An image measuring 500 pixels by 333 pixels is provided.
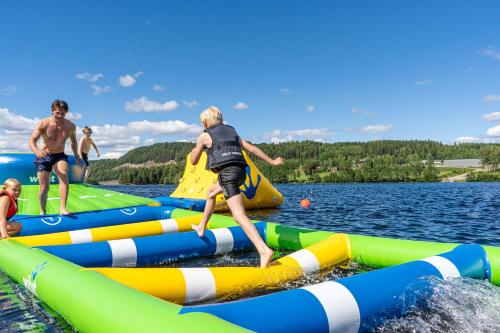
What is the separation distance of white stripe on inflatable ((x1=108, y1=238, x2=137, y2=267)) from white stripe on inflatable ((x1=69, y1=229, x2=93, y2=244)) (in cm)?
84

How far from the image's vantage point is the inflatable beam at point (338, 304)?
7.73 feet

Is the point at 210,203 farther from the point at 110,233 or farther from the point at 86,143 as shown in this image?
the point at 86,143

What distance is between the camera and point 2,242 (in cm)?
449

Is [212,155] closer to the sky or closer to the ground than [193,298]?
closer to the sky

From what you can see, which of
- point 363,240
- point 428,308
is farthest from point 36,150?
point 428,308

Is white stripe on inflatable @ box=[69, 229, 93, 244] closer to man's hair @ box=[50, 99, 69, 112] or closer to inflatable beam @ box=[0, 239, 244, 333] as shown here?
inflatable beam @ box=[0, 239, 244, 333]

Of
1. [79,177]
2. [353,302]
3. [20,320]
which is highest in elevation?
[79,177]

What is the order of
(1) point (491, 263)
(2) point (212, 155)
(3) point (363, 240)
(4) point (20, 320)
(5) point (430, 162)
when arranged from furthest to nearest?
(5) point (430, 162) < (3) point (363, 240) < (2) point (212, 155) < (1) point (491, 263) < (4) point (20, 320)

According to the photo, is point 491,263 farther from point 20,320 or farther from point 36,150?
point 36,150

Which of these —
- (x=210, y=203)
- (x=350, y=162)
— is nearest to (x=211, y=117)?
(x=210, y=203)

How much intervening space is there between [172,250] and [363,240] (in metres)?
2.36

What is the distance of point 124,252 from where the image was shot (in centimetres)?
468

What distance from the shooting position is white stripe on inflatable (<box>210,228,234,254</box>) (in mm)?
5406

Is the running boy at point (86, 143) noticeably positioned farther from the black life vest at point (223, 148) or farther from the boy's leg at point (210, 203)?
the black life vest at point (223, 148)
